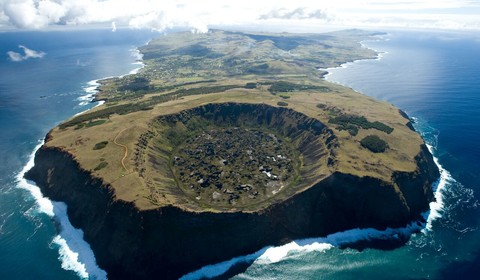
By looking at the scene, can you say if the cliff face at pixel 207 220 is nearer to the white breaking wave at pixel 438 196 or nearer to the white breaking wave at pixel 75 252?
the white breaking wave at pixel 75 252

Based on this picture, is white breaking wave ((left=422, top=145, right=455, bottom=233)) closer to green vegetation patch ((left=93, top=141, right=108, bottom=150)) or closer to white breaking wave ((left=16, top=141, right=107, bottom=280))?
white breaking wave ((left=16, top=141, right=107, bottom=280))

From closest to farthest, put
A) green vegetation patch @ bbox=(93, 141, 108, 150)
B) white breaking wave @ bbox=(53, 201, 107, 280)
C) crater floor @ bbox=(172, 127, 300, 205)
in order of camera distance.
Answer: white breaking wave @ bbox=(53, 201, 107, 280), crater floor @ bbox=(172, 127, 300, 205), green vegetation patch @ bbox=(93, 141, 108, 150)

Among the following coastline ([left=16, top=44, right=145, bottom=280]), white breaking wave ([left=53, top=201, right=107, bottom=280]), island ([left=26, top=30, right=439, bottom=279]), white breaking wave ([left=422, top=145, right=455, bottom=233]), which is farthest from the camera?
white breaking wave ([left=422, top=145, right=455, bottom=233])

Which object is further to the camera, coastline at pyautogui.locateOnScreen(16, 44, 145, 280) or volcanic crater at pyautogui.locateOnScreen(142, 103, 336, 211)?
volcanic crater at pyautogui.locateOnScreen(142, 103, 336, 211)

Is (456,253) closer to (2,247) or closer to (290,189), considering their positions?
(290,189)

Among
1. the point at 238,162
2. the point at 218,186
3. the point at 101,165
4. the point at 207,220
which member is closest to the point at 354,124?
the point at 238,162

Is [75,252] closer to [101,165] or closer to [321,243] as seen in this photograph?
[101,165]

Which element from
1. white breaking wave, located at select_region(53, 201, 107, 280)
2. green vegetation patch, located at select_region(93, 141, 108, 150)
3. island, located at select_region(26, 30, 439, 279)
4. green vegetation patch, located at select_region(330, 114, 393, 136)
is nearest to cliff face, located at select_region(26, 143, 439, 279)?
island, located at select_region(26, 30, 439, 279)
